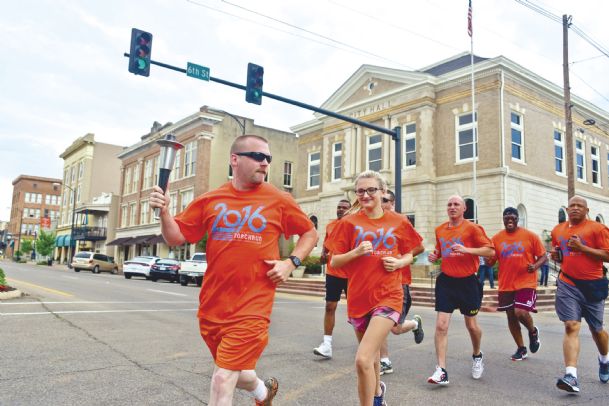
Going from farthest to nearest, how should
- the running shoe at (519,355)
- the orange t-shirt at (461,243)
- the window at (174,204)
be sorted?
1. the window at (174,204)
2. the running shoe at (519,355)
3. the orange t-shirt at (461,243)

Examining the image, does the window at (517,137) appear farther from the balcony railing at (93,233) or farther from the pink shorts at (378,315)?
the balcony railing at (93,233)

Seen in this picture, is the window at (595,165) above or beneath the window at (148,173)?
beneath

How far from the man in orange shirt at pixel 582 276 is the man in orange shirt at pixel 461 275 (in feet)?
2.86

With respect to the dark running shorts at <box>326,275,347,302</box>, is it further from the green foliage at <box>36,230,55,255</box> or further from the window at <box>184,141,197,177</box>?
the green foliage at <box>36,230,55,255</box>

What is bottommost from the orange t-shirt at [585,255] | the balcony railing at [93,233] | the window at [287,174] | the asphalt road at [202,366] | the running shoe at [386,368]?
the asphalt road at [202,366]

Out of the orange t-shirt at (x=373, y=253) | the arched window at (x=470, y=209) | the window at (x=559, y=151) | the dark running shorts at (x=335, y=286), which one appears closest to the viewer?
the orange t-shirt at (x=373, y=253)

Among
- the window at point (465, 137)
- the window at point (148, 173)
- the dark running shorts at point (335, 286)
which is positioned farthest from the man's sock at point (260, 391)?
the window at point (148, 173)

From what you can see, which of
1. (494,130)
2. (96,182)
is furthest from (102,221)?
(494,130)

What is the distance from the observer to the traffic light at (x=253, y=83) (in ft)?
44.7

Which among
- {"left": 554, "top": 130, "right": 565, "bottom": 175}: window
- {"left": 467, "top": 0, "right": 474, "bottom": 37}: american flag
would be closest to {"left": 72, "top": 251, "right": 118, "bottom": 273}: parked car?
{"left": 467, "top": 0, "right": 474, "bottom": 37}: american flag

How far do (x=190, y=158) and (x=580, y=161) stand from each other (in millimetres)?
29395

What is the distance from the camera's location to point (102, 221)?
58406 mm

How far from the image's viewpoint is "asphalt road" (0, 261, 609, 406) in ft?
15.7

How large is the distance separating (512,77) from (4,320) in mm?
23719
